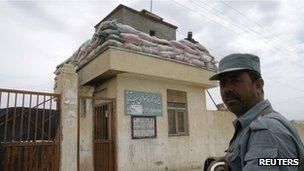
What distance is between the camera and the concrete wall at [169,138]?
9.01 m

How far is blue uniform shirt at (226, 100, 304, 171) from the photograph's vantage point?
1.18m

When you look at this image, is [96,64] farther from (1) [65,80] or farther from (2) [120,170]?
A: (2) [120,170]

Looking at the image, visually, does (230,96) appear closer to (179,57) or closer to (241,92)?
(241,92)

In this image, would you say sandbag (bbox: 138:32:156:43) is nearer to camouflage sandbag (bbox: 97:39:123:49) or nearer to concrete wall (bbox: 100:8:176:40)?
camouflage sandbag (bbox: 97:39:123:49)

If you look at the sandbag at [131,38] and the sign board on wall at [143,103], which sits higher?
the sandbag at [131,38]

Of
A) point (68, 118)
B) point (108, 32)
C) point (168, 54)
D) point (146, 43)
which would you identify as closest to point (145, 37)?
point (146, 43)

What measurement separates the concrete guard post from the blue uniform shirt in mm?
6180

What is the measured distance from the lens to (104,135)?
9164 millimetres

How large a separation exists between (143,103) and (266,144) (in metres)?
8.48

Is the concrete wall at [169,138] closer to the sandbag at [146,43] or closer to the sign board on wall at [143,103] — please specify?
the sign board on wall at [143,103]

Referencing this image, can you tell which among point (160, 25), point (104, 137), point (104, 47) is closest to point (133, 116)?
point (104, 137)

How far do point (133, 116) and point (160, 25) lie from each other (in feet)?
16.2

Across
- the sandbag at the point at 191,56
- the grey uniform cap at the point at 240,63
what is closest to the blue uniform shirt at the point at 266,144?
the grey uniform cap at the point at 240,63

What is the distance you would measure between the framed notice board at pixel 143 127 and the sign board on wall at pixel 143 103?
0.15 meters
